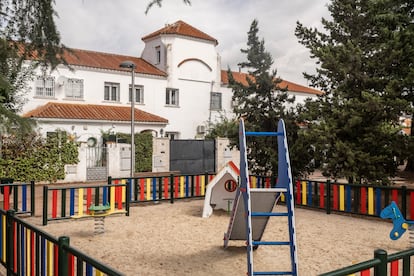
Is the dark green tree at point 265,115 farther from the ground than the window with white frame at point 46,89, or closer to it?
closer to it

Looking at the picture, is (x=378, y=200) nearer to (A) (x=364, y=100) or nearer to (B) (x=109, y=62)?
(A) (x=364, y=100)

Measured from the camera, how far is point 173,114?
104 feet

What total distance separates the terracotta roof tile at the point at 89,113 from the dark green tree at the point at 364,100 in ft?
51.5

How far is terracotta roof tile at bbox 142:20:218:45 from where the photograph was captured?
3203cm

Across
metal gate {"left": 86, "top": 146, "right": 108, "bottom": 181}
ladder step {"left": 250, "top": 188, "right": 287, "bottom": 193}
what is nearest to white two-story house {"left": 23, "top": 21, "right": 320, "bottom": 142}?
metal gate {"left": 86, "top": 146, "right": 108, "bottom": 181}

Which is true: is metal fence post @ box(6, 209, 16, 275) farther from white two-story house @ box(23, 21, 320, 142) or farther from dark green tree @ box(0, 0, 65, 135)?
white two-story house @ box(23, 21, 320, 142)

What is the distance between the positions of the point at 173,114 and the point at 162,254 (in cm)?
2425

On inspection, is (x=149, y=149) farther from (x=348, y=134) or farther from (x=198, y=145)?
(x=348, y=134)

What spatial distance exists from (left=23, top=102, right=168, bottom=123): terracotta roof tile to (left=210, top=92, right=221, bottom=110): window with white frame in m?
5.91

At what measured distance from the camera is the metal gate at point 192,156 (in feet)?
83.9

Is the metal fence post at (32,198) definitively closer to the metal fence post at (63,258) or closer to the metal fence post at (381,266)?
the metal fence post at (63,258)

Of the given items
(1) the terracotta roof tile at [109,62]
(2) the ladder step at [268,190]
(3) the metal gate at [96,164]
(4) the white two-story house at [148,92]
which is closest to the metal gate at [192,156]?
(4) the white two-story house at [148,92]

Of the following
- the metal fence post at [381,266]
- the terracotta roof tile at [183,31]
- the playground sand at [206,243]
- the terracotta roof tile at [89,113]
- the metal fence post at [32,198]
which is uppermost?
the terracotta roof tile at [183,31]

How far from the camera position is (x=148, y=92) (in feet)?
100.0
